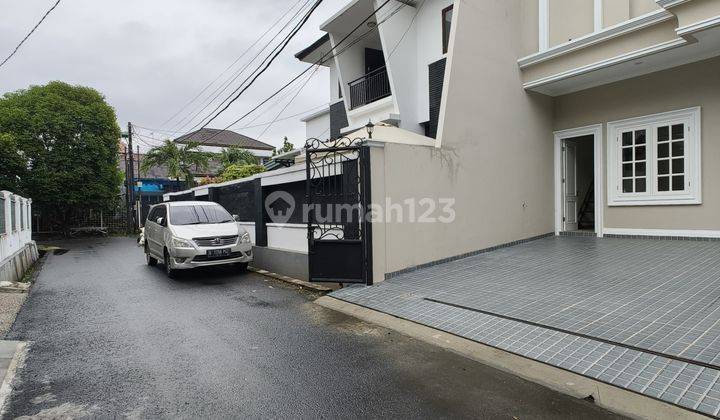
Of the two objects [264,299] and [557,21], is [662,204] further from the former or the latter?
[264,299]

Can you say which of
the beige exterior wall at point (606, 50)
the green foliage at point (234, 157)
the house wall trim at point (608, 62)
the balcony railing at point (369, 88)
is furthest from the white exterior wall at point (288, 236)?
the green foliage at point (234, 157)

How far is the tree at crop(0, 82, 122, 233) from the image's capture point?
21109 mm

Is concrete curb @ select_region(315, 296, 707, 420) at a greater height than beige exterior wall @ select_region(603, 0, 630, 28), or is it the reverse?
beige exterior wall @ select_region(603, 0, 630, 28)

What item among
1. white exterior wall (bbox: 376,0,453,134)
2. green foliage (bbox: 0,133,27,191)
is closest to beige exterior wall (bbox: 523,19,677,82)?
white exterior wall (bbox: 376,0,453,134)

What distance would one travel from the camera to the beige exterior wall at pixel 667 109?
28.8 ft

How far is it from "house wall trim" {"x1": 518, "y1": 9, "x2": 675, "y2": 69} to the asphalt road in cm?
789

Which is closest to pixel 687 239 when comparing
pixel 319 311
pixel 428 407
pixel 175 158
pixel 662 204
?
pixel 662 204

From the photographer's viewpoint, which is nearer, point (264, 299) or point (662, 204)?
point (264, 299)

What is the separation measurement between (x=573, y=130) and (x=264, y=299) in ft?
30.0

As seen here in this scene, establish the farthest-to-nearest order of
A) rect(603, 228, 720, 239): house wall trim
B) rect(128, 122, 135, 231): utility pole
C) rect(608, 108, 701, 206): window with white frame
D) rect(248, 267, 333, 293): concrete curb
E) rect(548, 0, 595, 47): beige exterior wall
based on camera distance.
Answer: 1. rect(128, 122, 135, 231): utility pole
2. rect(548, 0, 595, 47): beige exterior wall
3. rect(608, 108, 701, 206): window with white frame
4. rect(603, 228, 720, 239): house wall trim
5. rect(248, 267, 333, 293): concrete curb

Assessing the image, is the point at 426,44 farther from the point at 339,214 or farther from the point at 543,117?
the point at 339,214

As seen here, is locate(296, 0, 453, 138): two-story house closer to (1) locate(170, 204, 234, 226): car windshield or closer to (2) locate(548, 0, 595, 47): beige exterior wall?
(2) locate(548, 0, 595, 47): beige exterior wall

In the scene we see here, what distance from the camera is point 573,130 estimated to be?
1102 cm

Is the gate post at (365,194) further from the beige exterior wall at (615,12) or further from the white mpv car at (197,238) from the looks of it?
the beige exterior wall at (615,12)
